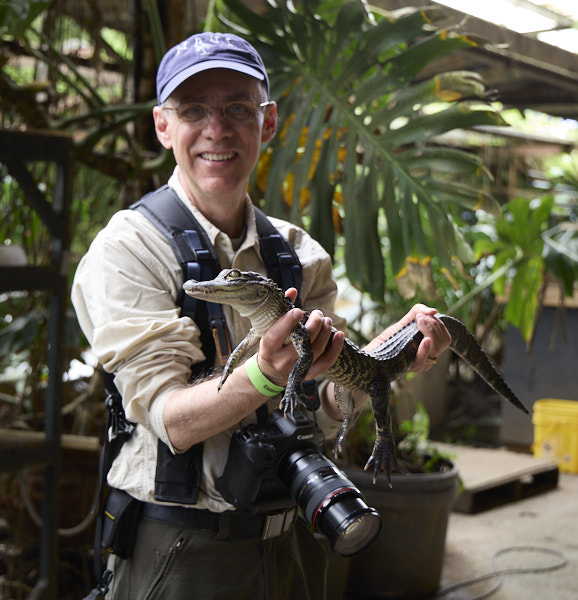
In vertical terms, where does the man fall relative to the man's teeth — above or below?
below

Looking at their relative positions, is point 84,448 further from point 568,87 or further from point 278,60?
point 568,87

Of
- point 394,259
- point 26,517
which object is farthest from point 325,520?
point 26,517

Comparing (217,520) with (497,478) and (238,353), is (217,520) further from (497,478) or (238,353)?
(497,478)

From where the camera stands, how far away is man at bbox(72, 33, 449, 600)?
4.00ft

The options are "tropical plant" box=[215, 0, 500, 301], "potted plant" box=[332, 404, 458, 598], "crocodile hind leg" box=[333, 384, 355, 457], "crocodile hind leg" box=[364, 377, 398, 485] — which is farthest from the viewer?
"potted plant" box=[332, 404, 458, 598]

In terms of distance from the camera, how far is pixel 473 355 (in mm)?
1350

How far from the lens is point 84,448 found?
9.68 feet

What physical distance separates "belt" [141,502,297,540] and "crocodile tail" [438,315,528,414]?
0.43m

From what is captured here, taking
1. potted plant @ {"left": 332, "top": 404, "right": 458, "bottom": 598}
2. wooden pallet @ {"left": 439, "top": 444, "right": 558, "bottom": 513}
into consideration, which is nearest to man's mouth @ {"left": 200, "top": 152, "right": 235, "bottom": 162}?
potted plant @ {"left": 332, "top": 404, "right": 458, "bottom": 598}

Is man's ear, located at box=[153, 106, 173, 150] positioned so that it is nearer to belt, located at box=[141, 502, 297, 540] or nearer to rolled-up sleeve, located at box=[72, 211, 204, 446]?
rolled-up sleeve, located at box=[72, 211, 204, 446]

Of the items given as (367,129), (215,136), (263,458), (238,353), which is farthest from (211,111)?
(367,129)

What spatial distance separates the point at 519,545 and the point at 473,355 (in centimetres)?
268

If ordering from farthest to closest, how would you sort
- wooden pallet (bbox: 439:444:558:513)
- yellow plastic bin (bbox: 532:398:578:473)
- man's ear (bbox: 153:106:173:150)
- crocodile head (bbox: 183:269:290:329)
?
yellow plastic bin (bbox: 532:398:578:473) → wooden pallet (bbox: 439:444:558:513) → man's ear (bbox: 153:106:173:150) → crocodile head (bbox: 183:269:290:329)

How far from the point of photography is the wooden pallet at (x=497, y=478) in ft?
13.5
